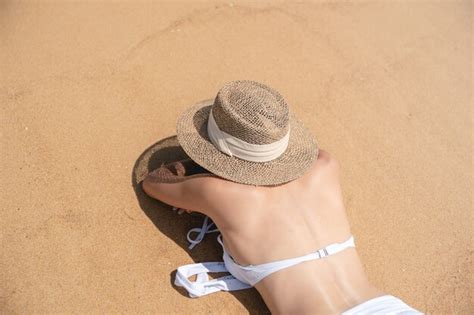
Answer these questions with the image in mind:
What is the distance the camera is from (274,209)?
2.12 metres

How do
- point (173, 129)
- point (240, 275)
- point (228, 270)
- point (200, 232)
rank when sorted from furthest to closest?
point (173, 129), point (200, 232), point (228, 270), point (240, 275)

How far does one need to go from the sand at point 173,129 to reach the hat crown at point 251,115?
2.55 feet

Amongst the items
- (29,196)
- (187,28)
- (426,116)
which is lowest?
(29,196)

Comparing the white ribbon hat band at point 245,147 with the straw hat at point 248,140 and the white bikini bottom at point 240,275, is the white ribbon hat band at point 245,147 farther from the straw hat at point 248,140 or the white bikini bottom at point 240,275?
the white bikini bottom at point 240,275

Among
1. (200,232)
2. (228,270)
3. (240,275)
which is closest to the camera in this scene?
(240,275)

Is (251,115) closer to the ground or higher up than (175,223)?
higher up

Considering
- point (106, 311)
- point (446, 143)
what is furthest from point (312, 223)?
point (446, 143)

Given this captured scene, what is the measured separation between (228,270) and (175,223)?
1.34 feet


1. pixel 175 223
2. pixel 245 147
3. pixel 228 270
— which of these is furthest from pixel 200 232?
pixel 245 147

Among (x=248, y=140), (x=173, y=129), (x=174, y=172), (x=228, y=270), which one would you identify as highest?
(x=248, y=140)

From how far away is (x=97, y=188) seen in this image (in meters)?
2.58

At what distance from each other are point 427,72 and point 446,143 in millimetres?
706

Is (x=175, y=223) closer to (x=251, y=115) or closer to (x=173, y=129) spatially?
(x=173, y=129)

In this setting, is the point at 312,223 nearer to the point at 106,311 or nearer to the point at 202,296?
the point at 202,296
